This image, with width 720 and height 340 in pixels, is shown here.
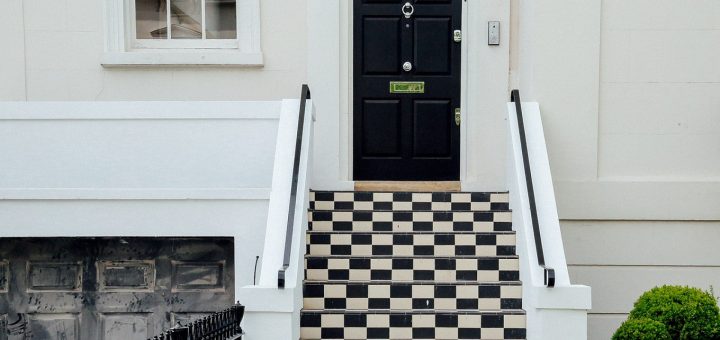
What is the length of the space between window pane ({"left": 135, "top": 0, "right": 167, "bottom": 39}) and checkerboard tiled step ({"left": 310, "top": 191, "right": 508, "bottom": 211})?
2207 mm

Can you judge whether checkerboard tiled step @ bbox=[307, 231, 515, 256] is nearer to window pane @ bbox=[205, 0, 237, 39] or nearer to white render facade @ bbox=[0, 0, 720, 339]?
white render facade @ bbox=[0, 0, 720, 339]

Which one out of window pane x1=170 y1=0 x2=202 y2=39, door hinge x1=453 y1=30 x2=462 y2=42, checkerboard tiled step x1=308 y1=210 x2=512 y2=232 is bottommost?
checkerboard tiled step x1=308 y1=210 x2=512 y2=232

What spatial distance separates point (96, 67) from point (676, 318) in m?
5.27

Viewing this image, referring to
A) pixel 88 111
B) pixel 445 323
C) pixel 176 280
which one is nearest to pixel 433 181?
pixel 445 323

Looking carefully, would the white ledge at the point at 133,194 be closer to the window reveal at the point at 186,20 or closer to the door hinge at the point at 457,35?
the window reveal at the point at 186,20

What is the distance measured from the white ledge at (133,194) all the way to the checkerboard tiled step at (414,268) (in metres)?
0.73

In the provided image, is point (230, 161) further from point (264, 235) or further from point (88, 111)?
point (88, 111)

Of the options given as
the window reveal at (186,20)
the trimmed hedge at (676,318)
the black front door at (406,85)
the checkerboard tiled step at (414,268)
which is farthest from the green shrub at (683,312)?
the window reveal at (186,20)

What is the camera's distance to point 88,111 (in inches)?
249

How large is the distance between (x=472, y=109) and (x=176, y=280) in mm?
3033

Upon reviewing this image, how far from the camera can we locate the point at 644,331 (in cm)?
548

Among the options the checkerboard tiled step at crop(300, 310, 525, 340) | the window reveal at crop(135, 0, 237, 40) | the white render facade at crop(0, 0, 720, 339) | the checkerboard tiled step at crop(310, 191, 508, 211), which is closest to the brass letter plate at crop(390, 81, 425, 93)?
the white render facade at crop(0, 0, 720, 339)

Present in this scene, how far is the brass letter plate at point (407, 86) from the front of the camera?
7.62 m

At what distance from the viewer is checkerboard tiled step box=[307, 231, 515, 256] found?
6.43m
